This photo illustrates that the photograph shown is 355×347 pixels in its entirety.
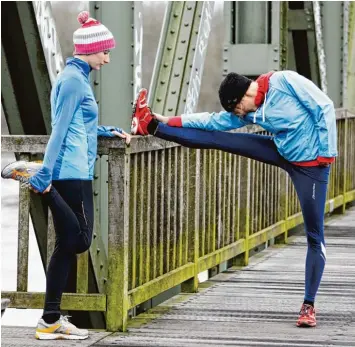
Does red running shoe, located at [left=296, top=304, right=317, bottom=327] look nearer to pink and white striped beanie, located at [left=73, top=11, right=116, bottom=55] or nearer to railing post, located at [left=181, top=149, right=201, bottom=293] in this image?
railing post, located at [left=181, top=149, right=201, bottom=293]

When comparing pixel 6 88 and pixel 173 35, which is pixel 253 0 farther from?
pixel 6 88

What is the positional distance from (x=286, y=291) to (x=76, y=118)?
2694mm

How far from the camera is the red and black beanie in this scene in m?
6.93

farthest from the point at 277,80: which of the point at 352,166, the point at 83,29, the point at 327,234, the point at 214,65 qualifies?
the point at 214,65

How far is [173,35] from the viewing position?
9.50 meters

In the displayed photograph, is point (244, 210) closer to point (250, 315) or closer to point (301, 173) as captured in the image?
point (250, 315)

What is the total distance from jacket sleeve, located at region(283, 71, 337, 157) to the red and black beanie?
221mm

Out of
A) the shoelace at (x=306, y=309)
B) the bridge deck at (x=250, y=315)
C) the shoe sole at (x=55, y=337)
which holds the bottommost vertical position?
the bridge deck at (x=250, y=315)

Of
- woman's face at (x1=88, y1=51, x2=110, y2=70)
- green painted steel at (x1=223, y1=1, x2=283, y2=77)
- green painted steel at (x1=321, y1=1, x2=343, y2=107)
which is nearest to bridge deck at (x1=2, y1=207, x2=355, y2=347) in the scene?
woman's face at (x1=88, y1=51, x2=110, y2=70)

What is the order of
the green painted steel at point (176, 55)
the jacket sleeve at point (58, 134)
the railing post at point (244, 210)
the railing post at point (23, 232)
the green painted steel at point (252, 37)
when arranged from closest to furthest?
1. the jacket sleeve at point (58, 134)
2. the railing post at point (23, 232)
3. the green painted steel at point (176, 55)
4. the railing post at point (244, 210)
5. the green painted steel at point (252, 37)

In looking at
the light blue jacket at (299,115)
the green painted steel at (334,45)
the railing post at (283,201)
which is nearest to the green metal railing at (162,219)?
the railing post at (283,201)

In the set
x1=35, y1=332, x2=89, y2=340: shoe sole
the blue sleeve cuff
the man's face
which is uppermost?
the man's face

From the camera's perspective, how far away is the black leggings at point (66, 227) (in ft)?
21.4

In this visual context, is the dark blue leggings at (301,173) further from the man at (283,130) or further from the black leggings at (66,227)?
the black leggings at (66,227)
